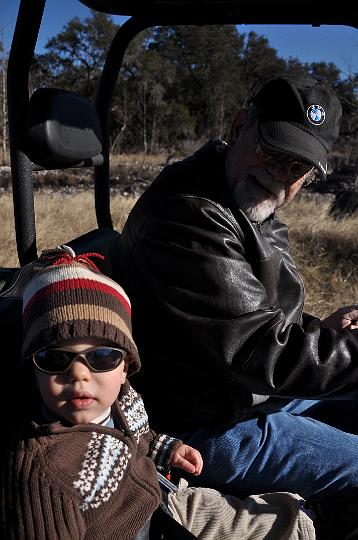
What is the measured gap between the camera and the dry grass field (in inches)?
169

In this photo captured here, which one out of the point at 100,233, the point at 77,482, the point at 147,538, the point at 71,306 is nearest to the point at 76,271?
the point at 71,306

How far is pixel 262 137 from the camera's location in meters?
1.50

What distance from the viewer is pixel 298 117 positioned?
1.52 metres

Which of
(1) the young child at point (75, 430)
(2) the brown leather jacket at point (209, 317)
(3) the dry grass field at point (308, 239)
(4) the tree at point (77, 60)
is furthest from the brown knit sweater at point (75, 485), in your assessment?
(4) the tree at point (77, 60)

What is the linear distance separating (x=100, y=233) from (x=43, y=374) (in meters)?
0.78

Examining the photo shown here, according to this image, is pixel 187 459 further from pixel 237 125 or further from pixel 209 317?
pixel 237 125

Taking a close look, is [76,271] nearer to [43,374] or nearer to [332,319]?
[43,374]

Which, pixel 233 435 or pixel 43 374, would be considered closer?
pixel 43 374

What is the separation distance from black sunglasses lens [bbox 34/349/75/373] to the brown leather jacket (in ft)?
1.13

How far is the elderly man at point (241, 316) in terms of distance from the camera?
140 centimetres

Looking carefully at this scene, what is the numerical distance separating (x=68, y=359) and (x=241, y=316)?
41 cm

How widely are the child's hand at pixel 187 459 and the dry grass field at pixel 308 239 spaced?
2620 mm

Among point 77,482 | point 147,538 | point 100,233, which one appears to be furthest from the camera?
point 100,233

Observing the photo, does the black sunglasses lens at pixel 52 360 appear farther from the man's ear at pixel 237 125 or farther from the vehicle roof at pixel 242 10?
the vehicle roof at pixel 242 10
